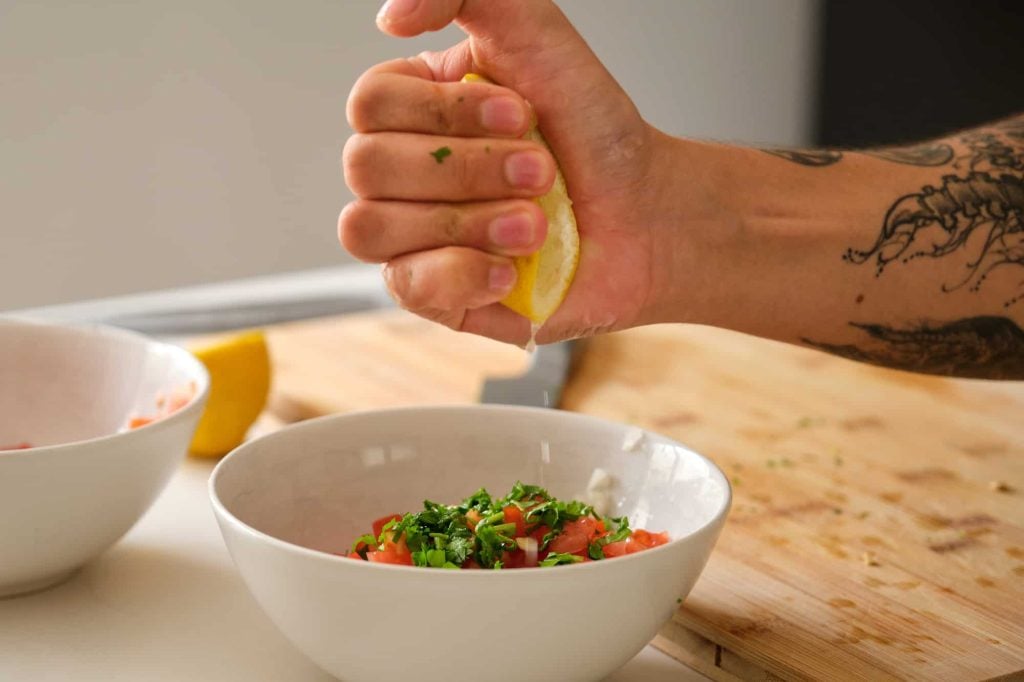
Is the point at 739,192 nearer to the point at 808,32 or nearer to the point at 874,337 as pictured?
the point at 874,337

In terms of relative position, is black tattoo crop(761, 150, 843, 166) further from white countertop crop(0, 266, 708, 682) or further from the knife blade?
white countertop crop(0, 266, 708, 682)

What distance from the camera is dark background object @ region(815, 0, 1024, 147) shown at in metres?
2.69

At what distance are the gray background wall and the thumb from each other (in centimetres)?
224

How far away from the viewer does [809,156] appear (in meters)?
1.19

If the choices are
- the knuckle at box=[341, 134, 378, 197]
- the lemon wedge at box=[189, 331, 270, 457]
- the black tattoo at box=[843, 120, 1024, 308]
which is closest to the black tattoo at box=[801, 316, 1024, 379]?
the black tattoo at box=[843, 120, 1024, 308]

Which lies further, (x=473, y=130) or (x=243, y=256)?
(x=243, y=256)

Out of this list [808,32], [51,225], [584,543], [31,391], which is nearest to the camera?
[584,543]

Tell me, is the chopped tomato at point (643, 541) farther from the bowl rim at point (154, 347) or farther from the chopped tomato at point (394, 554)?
the bowl rim at point (154, 347)

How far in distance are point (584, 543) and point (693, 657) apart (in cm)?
15

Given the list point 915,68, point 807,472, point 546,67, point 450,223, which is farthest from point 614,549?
point 915,68

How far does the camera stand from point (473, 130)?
35.1 inches

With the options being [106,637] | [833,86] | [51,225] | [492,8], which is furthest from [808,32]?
[106,637]

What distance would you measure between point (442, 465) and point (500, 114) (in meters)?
0.32

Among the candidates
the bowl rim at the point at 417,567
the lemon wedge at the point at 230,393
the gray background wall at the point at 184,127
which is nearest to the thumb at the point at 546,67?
the bowl rim at the point at 417,567
